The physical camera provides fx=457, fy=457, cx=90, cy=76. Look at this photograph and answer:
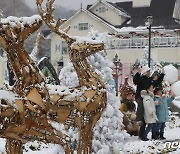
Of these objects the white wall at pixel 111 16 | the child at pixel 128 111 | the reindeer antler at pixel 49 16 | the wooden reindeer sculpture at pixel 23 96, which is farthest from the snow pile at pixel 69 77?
the white wall at pixel 111 16

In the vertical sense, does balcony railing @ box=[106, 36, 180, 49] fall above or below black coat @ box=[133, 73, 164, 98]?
above

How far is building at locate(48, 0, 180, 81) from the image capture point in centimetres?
3553

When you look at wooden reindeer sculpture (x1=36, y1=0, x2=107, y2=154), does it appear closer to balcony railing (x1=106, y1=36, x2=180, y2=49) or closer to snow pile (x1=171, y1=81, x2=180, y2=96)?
snow pile (x1=171, y1=81, x2=180, y2=96)

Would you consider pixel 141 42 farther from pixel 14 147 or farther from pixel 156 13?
pixel 14 147

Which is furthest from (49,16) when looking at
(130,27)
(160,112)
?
(130,27)

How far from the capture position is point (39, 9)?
4.30 meters

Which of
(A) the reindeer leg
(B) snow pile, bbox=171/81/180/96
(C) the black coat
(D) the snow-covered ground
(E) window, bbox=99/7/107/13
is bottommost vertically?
(D) the snow-covered ground

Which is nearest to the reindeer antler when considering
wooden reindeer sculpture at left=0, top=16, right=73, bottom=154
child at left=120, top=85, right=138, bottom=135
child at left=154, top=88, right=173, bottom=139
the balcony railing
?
wooden reindeer sculpture at left=0, top=16, right=73, bottom=154

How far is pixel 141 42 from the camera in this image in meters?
35.8

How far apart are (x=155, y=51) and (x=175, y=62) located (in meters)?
1.78

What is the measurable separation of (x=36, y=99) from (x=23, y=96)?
127 mm

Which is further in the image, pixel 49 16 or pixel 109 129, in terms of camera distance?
pixel 109 129

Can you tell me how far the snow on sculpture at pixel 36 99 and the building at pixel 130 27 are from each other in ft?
98.8

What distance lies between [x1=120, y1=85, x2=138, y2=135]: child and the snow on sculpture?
20.5 feet
